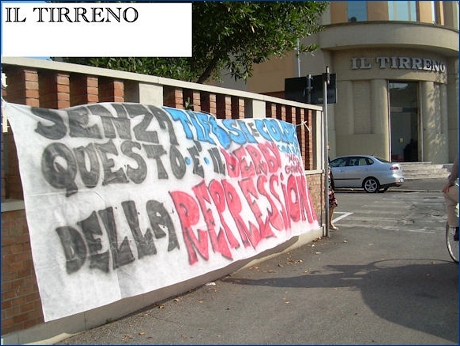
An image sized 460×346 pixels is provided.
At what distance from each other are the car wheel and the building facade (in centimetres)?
659

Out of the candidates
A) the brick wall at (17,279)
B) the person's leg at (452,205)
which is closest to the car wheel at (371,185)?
A: the person's leg at (452,205)

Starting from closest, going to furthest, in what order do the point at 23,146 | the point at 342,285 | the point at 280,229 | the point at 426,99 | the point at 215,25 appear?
1. the point at 23,146
2. the point at 342,285
3. the point at 280,229
4. the point at 215,25
5. the point at 426,99

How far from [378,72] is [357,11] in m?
3.29

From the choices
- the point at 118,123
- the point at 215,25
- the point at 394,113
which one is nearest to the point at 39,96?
the point at 118,123

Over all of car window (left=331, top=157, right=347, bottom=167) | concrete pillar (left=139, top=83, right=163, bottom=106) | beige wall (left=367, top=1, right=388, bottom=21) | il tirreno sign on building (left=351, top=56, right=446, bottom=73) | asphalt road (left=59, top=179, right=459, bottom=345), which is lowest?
asphalt road (left=59, top=179, right=459, bottom=345)

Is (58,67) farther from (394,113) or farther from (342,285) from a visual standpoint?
(394,113)

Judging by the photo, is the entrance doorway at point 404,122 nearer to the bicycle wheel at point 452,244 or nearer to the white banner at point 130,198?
the bicycle wheel at point 452,244

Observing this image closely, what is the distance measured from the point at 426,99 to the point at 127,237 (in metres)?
23.0

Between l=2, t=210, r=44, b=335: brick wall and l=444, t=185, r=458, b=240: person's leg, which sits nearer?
l=2, t=210, r=44, b=335: brick wall

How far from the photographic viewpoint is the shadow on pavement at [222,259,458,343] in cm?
431

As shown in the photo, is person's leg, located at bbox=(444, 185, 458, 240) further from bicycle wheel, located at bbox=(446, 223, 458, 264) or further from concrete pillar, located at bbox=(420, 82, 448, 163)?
concrete pillar, located at bbox=(420, 82, 448, 163)

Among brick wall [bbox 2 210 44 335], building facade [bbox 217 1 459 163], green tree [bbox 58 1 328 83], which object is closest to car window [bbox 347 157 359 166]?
building facade [bbox 217 1 459 163]

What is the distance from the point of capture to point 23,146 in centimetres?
362

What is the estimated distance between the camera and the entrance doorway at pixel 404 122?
23.8 metres
